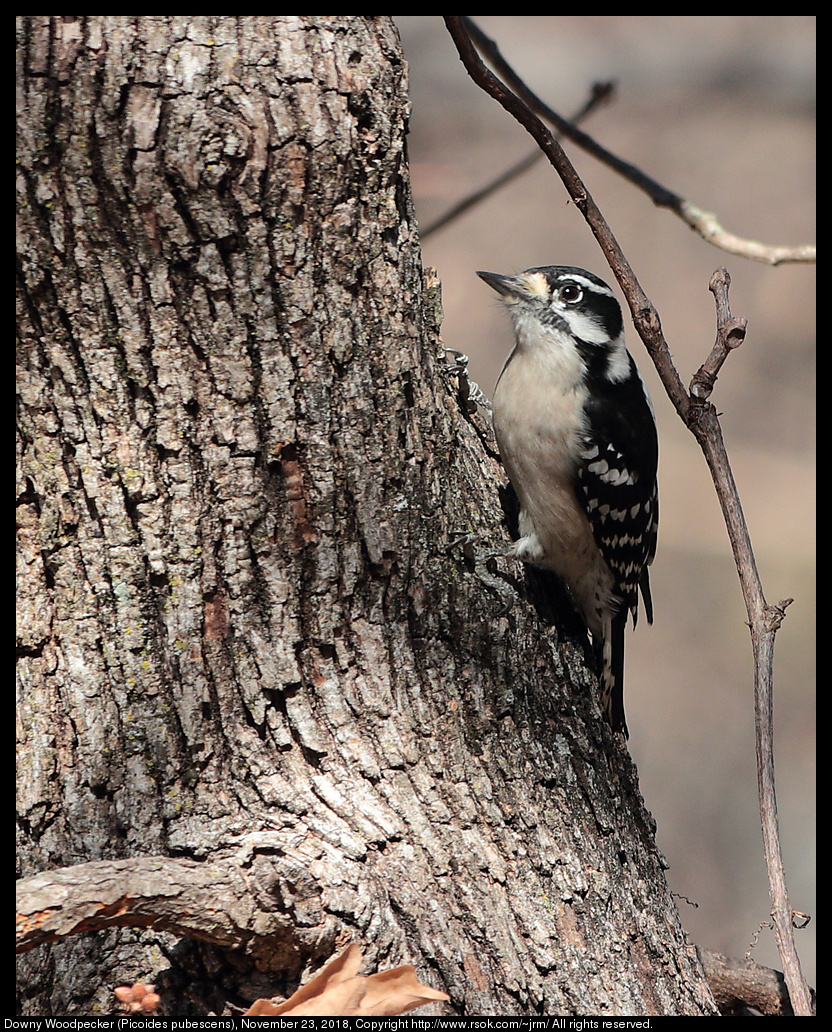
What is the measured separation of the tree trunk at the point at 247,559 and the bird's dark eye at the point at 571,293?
4.88 feet

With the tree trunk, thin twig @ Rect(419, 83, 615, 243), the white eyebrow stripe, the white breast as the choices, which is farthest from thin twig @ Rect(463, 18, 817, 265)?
the tree trunk

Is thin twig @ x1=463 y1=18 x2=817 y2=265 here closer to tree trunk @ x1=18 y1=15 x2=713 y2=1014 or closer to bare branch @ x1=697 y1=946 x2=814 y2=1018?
tree trunk @ x1=18 y1=15 x2=713 y2=1014

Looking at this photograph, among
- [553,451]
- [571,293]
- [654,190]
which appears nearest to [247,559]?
[553,451]

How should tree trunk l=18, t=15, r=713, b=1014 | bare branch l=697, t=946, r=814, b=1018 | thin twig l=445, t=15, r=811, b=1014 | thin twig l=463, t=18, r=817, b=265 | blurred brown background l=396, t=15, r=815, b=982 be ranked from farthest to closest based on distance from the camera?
blurred brown background l=396, t=15, r=815, b=982 → thin twig l=463, t=18, r=817, b=265 → bare branch l=697, t=946, r=814, b=1018 → thin twig l=445, t=15, r=811, b=1014 → tree trunk l=18, t=15, r=713, b=1014

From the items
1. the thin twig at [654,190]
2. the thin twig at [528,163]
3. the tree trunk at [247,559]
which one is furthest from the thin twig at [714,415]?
the thin twig at [528,163]

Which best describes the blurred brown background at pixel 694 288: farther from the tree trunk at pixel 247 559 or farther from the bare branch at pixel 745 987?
the tree trunk at pixel 247 559

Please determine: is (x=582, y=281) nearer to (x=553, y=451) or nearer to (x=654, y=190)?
(x=654, y=190)

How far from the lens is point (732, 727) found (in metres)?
7.11

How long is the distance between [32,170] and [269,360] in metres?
0.57

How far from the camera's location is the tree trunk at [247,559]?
1.78 m

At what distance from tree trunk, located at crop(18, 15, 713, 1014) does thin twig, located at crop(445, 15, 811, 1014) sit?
0.31 m

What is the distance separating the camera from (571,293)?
341cm

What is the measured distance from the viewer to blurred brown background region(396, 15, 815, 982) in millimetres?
7055

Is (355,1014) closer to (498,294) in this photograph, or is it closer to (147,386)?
(147,386)
